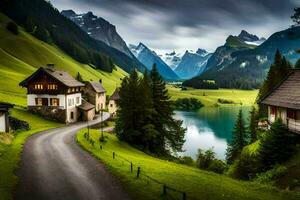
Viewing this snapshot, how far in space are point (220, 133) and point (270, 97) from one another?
225 ft

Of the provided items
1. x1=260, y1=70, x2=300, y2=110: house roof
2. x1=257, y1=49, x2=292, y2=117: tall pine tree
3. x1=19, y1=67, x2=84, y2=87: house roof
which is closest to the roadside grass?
x1=19, y1=67, x2=84, y2=87: house roof

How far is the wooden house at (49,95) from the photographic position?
75312 mm

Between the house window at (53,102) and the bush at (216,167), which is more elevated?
the house window at (53,102)

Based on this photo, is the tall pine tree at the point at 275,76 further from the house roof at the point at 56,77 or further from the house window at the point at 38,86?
the house window at the point at 38,86

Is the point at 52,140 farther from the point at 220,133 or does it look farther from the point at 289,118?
the point at 220,133

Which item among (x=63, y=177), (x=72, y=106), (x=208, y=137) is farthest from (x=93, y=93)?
(x=63, y=177)

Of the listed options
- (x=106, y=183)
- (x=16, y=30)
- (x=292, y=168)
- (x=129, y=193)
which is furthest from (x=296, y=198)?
(x=16, y=30)

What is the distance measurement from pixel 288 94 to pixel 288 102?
7.64 feet

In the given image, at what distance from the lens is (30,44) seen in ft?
597

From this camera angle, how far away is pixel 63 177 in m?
26.8

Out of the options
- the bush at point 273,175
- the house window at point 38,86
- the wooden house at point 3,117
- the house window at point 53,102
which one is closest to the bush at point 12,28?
the house window at point 38,86

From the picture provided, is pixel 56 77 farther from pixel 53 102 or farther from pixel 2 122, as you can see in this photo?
pixel 2 122

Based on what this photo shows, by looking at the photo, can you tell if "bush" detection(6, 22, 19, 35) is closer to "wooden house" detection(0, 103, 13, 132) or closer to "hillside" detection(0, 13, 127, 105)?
"hillside" detection(0, 13, 127, 105)

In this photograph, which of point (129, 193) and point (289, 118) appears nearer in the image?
point (129, 193)
